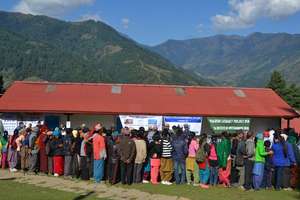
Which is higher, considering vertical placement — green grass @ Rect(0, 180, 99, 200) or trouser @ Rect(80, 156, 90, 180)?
trouser @ Rect(80, 156, 90, 180)

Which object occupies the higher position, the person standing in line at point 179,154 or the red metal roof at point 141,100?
the red metal roof at point 141,100

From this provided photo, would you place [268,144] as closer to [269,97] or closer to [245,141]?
[245,141]

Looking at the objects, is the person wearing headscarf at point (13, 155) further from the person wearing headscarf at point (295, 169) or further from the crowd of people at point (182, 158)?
the person wearing headscarf at point (295, 169)

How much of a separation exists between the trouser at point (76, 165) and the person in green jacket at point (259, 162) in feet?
17.9

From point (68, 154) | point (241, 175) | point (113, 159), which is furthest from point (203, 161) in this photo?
point (68, 154)

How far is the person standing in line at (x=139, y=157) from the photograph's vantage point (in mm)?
15023

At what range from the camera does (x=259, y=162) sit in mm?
14562

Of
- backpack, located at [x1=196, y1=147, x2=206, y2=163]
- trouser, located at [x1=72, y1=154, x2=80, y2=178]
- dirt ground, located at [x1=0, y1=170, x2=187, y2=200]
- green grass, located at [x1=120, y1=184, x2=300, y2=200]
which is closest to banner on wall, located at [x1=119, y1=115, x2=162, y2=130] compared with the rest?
trouser, located at [x1=72, y1=154, x2=80, y2=178]

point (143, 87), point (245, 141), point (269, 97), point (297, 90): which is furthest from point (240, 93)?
point (297, 90)

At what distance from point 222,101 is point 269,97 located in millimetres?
3035

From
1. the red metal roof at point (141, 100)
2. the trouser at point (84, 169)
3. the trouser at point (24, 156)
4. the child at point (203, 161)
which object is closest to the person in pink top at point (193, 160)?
the child at point (203, 161)

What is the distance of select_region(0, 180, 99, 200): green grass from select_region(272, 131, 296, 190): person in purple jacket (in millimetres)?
5532

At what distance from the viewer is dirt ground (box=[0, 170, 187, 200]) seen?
12953mm

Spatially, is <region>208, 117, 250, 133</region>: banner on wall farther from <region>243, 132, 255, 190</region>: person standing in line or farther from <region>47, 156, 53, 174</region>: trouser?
<region>47, 156, 53, 174</region>: trouser
